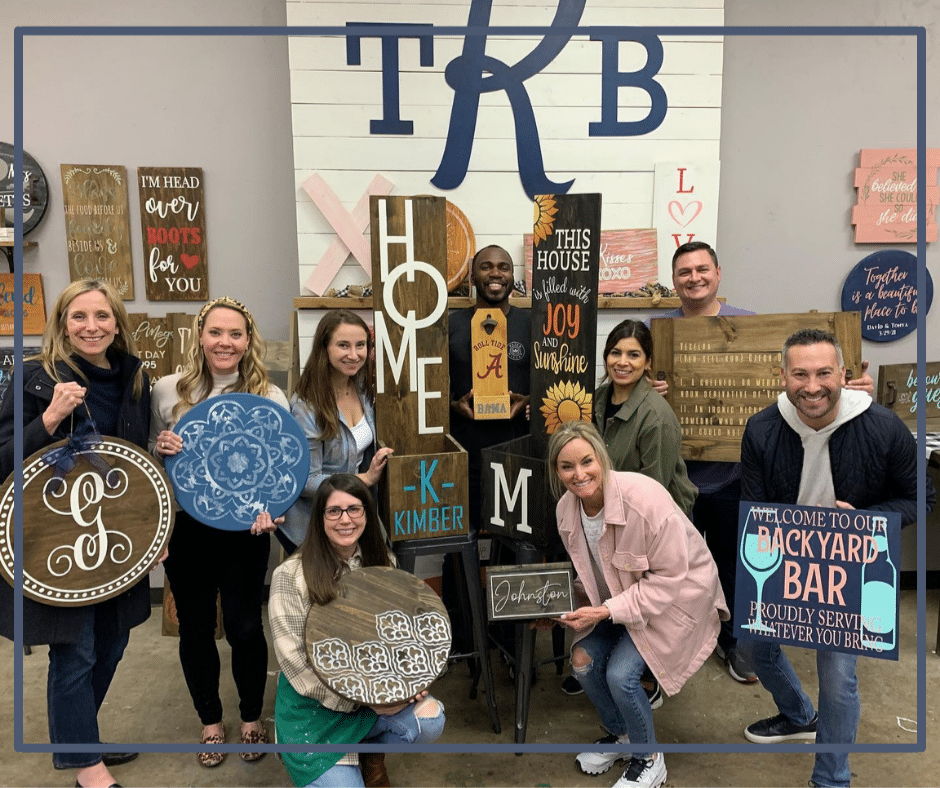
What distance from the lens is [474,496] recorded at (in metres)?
2.81

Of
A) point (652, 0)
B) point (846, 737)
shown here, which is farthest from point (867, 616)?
point (652, 0)

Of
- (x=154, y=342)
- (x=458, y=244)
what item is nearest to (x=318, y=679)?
(x=458, y=244)

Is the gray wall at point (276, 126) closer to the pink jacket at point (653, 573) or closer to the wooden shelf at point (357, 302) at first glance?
the wooden shelf at point (357, 302)

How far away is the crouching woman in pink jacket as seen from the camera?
2162 millimetres

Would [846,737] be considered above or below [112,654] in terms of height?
below

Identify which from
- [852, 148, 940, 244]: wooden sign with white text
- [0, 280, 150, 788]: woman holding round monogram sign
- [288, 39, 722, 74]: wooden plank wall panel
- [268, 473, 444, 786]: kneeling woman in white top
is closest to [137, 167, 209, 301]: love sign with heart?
[288, 39, 722, 74]: wooden plank wall panel

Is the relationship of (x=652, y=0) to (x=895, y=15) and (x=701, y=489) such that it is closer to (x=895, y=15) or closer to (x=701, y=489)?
(x=895, y=15)

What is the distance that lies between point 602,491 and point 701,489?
687 millimetres

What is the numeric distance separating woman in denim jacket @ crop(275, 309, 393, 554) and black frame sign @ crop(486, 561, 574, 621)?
0.53m

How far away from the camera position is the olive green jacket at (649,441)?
2.32 m

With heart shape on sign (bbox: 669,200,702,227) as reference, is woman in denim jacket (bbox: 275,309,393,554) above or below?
below

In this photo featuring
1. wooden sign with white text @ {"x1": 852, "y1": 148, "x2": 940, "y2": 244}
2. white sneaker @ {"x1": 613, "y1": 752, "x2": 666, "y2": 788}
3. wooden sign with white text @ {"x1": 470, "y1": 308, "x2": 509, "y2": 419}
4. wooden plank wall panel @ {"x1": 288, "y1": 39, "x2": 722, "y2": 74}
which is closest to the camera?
white sneaker @ {"x1": 613, "y1": 752, "x2": 666, "y2": 788}

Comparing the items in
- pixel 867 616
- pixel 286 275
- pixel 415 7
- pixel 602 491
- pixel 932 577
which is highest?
pixel 415 7

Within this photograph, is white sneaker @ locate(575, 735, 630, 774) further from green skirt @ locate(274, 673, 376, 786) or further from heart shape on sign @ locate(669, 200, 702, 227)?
heart shape on sign @ locate(669, 200, 702, 227)
